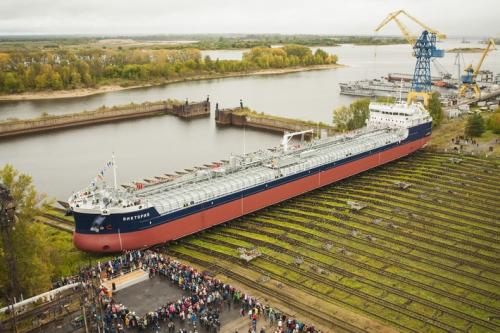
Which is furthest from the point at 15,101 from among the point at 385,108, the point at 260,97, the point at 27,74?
the point at 385,108

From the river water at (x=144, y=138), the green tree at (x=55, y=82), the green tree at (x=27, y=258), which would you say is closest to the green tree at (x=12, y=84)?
the green tree at (x=55, y=82)

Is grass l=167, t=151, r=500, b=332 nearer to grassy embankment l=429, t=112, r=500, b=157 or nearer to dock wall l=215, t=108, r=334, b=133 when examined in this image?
grassy embankment l=429, t=112, r=500, b=157

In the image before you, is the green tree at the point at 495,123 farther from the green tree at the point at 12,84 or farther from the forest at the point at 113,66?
the green tree at the point at 12,84

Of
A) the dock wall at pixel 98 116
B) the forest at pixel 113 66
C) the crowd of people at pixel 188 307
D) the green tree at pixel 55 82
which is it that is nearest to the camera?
the crowd of people at pixel 188 307

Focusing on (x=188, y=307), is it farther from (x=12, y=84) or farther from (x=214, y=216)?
(x=12, y=84)

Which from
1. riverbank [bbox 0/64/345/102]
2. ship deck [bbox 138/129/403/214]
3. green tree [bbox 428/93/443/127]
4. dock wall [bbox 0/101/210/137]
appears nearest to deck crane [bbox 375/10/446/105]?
green tree [bbox 428/93/443/127]

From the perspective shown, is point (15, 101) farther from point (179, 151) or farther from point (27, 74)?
point (179, 151)
